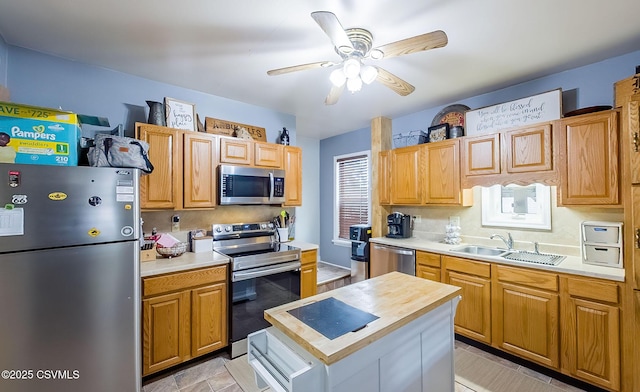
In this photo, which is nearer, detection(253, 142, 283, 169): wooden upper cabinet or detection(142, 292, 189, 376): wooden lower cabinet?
detection(142, 292, 189, 376): wooden lower cabinet

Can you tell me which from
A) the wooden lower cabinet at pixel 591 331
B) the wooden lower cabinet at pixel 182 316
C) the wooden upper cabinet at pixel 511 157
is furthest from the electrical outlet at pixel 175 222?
the wooden lower cabinet at pixel 591 331

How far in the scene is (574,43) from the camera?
79.0 inches

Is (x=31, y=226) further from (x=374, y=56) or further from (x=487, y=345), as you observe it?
(x=487, y=345)

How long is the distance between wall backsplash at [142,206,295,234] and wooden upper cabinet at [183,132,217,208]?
0.82 feet

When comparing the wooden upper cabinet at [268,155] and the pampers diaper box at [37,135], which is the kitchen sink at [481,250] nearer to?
the wooden upper cabinet at [268,155]

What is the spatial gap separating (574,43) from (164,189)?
139 inches

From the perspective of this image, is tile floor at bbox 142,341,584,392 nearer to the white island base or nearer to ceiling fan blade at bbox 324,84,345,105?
the white island base

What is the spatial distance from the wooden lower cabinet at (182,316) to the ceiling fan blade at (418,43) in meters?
2.16

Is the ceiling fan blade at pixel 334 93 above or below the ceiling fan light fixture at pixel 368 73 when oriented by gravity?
Result: above

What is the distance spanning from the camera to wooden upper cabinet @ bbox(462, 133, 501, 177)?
266cm

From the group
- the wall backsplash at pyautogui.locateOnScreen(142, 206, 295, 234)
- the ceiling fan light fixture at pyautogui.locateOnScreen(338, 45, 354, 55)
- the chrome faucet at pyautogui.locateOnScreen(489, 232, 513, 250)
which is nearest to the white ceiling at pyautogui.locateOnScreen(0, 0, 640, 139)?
the ceiling fan light fixture at pyautogui.locateOnScreen(338, 45, 354, 55)

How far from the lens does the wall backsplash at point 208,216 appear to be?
2605mm

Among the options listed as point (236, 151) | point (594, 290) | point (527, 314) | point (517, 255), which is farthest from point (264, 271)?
point (594, 290)

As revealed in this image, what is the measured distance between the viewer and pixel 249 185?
9.53ft
